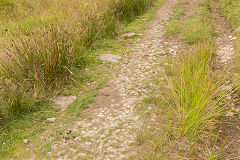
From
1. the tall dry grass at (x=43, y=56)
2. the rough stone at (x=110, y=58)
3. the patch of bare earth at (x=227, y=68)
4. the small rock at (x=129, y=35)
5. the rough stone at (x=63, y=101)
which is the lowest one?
the patch of bare earth at (x=227, y=68)

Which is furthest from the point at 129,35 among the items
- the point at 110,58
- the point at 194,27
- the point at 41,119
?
the point at 41,119

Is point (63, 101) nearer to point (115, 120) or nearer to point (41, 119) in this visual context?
point (41, 119)

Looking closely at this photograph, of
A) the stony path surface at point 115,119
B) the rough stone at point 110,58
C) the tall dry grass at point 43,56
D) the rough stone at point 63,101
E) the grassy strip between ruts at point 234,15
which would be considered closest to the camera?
the stony path surface at point 115,119

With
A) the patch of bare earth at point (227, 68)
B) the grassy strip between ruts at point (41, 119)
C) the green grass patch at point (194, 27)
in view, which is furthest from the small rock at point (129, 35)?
the patch of bare earth at point (227, 68)

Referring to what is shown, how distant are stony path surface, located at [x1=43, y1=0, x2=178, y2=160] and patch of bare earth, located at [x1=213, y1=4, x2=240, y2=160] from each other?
1.01m

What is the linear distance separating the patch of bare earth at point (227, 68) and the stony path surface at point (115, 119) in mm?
1013

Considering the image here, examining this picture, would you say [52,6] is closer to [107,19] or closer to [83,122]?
[107,19]

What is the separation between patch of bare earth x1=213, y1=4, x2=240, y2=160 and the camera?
2445 millimetres

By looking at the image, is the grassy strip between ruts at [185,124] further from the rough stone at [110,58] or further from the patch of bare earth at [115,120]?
the rough stone at [110,58]

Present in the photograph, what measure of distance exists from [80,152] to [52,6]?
5578 mm

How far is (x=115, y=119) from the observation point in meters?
2.96

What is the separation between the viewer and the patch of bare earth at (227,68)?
2.45m

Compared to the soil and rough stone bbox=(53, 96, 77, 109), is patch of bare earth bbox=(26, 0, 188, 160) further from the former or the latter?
rough stone bbox=(53, 96, 77, 109)

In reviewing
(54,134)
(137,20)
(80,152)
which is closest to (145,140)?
(80,152)
